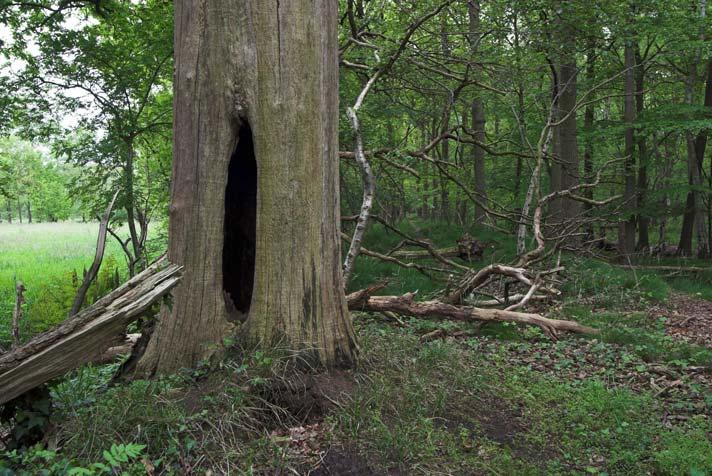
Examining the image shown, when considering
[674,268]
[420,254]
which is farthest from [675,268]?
[420,254]

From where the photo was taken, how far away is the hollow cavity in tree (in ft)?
12.8

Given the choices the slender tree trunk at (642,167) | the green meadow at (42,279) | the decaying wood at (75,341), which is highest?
the slender tree trunk at (642,167)

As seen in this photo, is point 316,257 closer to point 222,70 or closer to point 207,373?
point 207,373

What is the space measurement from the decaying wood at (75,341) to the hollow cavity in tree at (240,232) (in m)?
1.03

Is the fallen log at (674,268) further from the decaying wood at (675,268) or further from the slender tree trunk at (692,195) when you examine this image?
the slender tree trunk at (692,195)

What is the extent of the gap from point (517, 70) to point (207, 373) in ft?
24.6

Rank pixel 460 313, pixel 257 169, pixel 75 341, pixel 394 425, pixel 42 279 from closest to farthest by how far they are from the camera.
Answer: pixel 75 341, pixel 394 425, pixel 257 169, pixel 460 313, pixel 42 279

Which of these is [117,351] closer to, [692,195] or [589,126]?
[589,126]

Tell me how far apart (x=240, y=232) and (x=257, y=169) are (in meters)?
0.73

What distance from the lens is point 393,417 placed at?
3.21 meters

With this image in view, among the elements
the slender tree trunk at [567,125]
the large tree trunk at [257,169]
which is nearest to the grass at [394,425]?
the large tree trunk at [257,169]

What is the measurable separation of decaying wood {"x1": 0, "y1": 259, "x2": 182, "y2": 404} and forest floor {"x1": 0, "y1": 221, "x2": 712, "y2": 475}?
35 cm

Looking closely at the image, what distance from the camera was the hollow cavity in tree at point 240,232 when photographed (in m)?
3.90

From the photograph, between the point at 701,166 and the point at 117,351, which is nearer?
the point at 117,351
